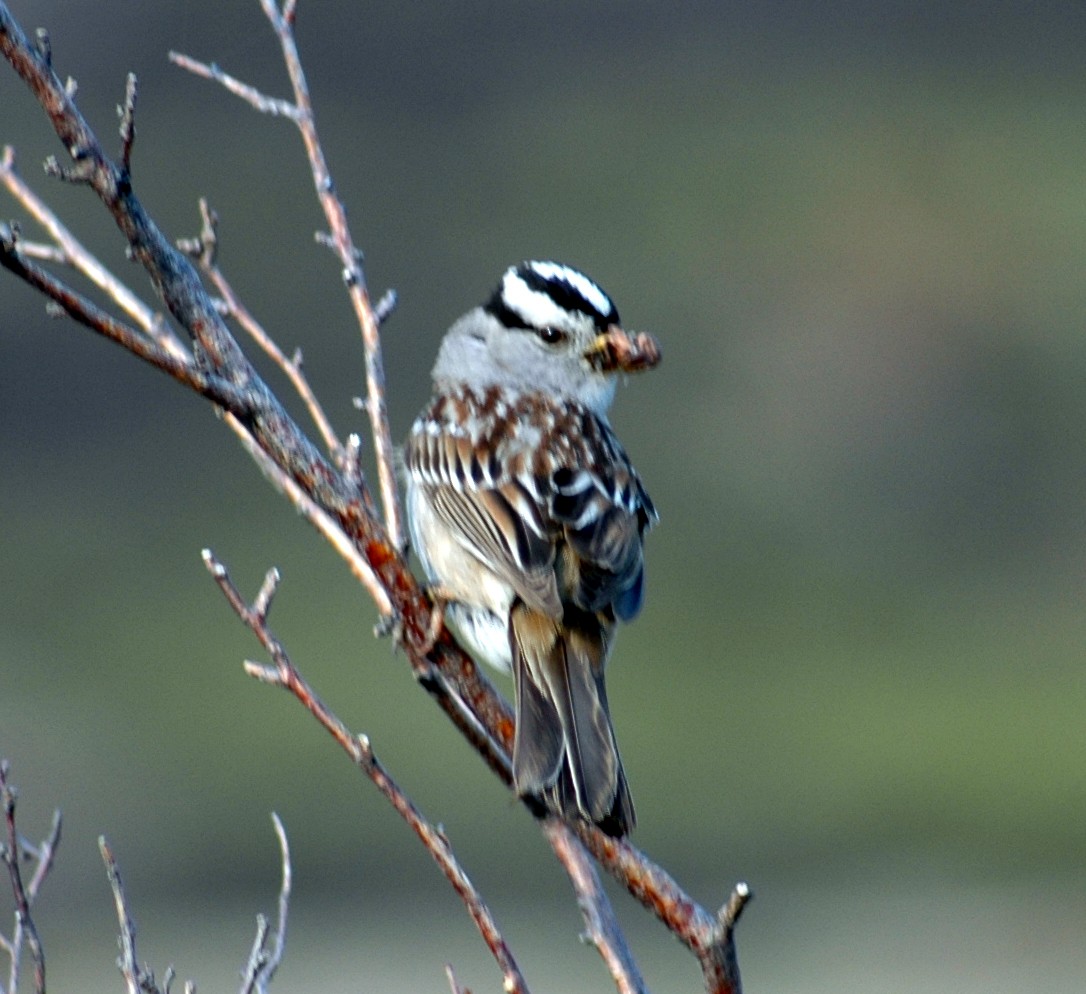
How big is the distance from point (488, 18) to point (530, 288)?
17.1 m

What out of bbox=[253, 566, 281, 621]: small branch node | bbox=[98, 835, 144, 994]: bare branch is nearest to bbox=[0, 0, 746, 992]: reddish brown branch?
bbox=[253, 566, 281, 621]: small branch node

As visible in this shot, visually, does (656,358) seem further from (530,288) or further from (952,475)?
(952,475)

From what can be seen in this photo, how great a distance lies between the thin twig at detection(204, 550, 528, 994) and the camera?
9.68 ft

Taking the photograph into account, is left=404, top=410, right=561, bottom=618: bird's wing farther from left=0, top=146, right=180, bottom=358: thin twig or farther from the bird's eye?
left=0, top=146, right=180, bottom=358: thin twig

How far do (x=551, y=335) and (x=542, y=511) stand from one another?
78cm

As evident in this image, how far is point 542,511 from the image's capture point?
4.89m

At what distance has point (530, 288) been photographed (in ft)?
18.1

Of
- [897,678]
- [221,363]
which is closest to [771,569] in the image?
[897,678]

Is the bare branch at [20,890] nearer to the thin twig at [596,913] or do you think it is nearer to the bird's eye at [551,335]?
the thin twig at [596,913]

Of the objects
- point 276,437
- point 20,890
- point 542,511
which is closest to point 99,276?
point 276,437

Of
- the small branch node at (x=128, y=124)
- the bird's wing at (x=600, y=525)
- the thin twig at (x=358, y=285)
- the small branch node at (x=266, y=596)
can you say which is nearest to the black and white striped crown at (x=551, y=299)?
the bird's wing at (x=600, y=525)

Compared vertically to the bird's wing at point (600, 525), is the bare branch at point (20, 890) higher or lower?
lower

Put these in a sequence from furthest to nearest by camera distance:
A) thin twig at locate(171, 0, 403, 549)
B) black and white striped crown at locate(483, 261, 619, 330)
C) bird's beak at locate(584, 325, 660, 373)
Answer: black and white striped crown at locate(483, 261, 619, 330), bird's beak at locate(584, 325, 660, 373), thin twig at locate(171, 0, 403, 549)

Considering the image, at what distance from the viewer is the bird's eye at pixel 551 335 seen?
5.50m
